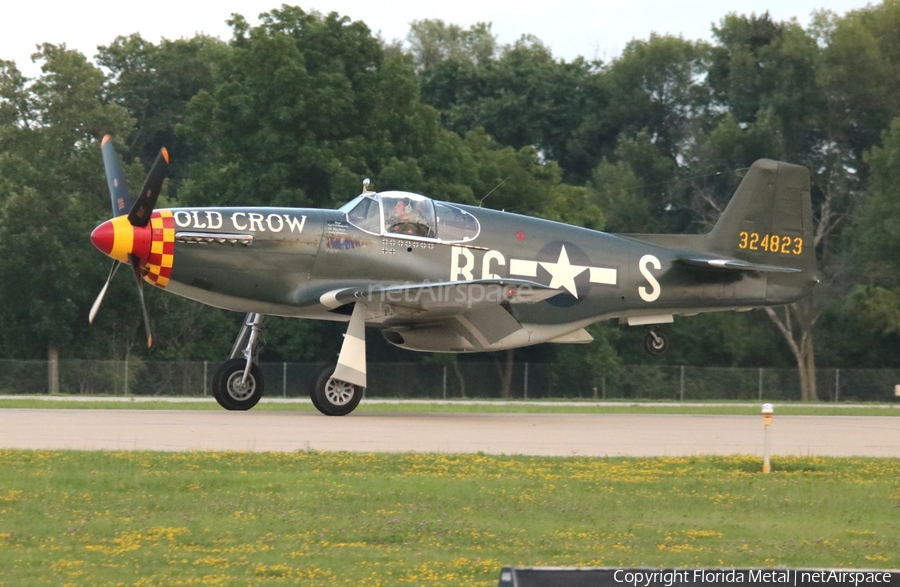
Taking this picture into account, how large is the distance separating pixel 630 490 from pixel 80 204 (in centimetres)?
3161

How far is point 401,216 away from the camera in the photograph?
61.5 ft

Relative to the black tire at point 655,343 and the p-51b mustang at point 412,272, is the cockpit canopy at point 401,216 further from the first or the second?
the black tire at point 655,343

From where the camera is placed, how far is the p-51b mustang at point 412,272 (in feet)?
57.9

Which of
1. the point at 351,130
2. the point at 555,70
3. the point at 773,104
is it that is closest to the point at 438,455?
the point at 351,130

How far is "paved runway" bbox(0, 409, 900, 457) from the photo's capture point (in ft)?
46.7

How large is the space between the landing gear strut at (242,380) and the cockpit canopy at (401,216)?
7.07ft

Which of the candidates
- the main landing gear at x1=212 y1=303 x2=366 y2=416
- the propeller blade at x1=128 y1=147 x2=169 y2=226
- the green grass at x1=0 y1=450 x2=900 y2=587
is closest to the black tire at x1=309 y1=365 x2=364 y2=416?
the main landing gear at x1=212 y1=303 x2=366 y2=416

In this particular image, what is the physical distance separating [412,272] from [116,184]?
15.1 ft

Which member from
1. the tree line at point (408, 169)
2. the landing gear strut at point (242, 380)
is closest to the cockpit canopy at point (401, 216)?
the landing gear strut at point (242, 380)

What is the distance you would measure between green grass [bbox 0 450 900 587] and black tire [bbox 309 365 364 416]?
5064mm

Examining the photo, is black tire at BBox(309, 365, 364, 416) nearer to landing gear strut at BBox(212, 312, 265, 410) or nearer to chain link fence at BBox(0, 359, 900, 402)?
landing gear strut at BBox(212, 312, 265, 410)

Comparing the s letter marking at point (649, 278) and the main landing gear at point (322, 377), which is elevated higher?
the s letter marking at point (649, 278)

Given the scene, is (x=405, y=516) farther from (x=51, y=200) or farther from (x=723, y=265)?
(x=51, y=200)

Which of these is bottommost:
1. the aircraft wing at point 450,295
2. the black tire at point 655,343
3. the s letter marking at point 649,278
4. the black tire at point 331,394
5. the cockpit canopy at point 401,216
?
the black tire at point 331,394
